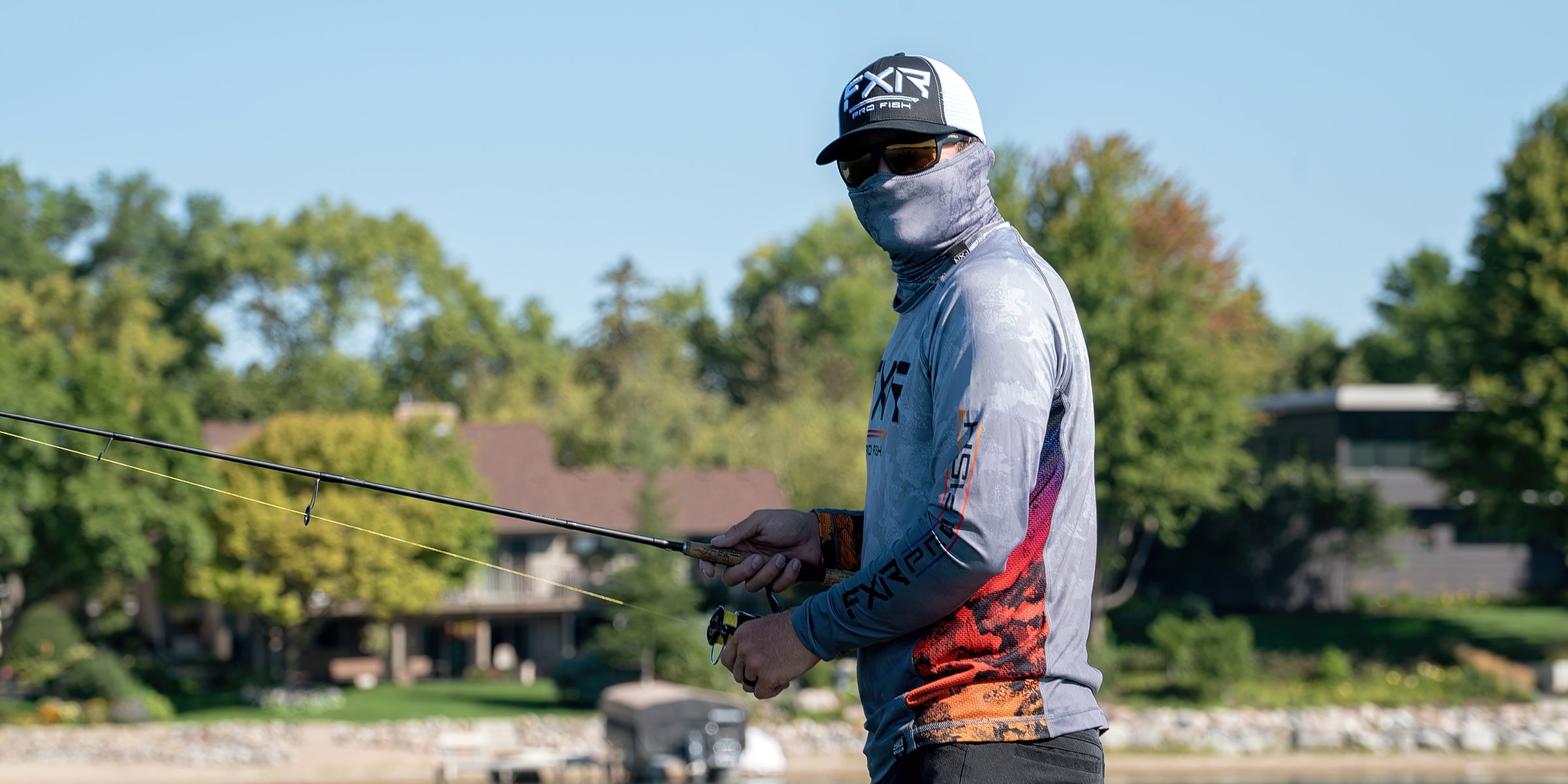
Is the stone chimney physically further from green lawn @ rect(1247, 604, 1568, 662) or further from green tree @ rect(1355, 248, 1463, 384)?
green tree @ rect(1355, 248, 1463, 384)

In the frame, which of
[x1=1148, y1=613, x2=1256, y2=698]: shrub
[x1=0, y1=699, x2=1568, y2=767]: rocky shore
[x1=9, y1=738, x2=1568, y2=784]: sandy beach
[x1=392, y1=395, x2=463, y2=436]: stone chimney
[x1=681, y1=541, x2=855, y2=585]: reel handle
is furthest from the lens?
[x1=392, y1=395, x2=463, y2=436]: stone chimney

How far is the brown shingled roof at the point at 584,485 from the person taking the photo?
51.8 meters

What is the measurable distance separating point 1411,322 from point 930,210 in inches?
3142

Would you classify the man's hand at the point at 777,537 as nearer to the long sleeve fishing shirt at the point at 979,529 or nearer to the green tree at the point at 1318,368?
the long sleeve fishing shirt at the point at 979,529

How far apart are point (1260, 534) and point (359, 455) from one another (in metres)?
29.2

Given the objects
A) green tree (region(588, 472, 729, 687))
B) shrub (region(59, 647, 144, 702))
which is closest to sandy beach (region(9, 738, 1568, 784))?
green tree (region(588, 472, 729, 687))

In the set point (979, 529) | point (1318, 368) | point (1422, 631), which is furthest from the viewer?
point (1318, 368)

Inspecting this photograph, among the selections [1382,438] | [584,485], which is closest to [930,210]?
[584,485]

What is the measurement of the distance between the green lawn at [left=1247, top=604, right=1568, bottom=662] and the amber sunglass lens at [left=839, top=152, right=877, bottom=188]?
4185 cm

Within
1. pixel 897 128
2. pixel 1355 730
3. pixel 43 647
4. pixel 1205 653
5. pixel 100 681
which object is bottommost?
pixel 1355 730

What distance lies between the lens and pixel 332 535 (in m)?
40.5

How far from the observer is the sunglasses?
114 inches

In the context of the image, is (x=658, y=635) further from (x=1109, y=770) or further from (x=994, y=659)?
(x=994, y=659)

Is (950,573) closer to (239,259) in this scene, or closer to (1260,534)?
(1260,534)
